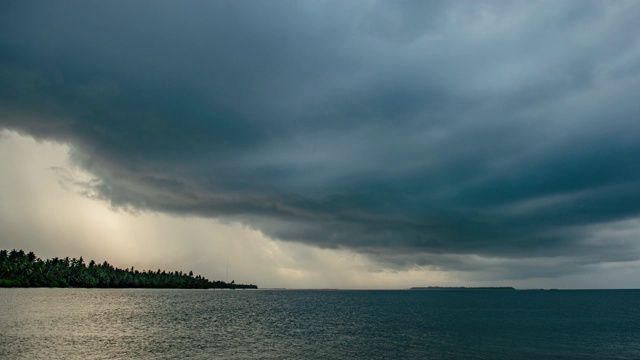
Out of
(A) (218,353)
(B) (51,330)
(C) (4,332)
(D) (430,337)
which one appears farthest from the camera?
(D) (430,337)

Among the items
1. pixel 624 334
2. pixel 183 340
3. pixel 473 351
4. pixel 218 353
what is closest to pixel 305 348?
pixel 218 353

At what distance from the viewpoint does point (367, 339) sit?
83000 millimetres

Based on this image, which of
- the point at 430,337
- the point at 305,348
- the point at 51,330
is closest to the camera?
the point at 305,348

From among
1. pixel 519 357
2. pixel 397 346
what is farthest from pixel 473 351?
pixel 397 346

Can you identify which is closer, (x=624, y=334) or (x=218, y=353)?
(x=218, y=353)

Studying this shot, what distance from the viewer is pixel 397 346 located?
243ft

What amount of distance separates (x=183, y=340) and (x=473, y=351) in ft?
166

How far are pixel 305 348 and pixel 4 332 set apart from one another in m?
53.6

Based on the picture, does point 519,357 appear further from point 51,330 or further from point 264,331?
point 51,330

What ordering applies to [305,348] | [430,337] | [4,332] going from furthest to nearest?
[430,337] → [4,332] → [305,348]

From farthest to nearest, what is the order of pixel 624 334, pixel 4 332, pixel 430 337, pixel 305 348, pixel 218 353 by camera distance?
pixel 624 334
pixel 430 337
pixel 4 332
pixel 305 348
pixel 218 353

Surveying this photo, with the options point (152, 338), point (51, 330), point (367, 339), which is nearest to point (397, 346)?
point (367, 339)

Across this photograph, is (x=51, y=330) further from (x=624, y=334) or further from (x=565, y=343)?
(x=624, y=334)

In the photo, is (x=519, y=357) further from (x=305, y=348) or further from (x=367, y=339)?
(x=305, y=348)
